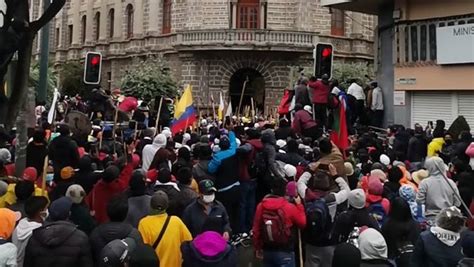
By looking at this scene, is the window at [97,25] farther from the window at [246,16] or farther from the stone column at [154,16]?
the window at [246,16]

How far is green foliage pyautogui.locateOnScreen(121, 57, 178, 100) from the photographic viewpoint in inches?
1410

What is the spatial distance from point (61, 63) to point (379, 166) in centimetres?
4587

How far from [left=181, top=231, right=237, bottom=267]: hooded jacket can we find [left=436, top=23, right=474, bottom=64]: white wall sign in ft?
43.7

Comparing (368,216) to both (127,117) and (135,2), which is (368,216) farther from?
(135,2)

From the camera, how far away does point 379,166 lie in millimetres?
8922

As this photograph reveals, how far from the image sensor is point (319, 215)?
6.89m

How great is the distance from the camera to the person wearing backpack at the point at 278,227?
668cm

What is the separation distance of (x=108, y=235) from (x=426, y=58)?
1526 centimetres

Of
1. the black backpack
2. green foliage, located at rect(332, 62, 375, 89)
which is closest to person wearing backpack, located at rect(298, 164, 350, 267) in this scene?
the black backpack

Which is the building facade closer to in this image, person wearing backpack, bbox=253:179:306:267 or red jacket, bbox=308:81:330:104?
red jacket, bbox=308:81:330:104

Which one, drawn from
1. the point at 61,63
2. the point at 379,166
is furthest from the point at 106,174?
the point at 61,63

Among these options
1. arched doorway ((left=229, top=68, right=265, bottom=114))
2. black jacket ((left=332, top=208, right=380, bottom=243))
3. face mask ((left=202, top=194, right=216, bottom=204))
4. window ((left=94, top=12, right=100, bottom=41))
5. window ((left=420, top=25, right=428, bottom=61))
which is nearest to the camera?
black jacket ((left=332, top=208, right=380, bottom=243))

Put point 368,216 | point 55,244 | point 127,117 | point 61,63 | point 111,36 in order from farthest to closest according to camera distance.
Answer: point 61,63, point 111,36, point 127,117, point 368,216, point 55,244

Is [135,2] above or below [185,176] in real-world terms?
above
